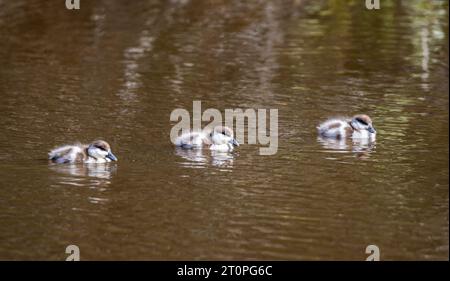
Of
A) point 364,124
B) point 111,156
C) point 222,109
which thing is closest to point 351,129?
point 364,124

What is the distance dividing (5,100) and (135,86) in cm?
143

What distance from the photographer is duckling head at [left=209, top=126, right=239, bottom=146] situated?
937 centimetres

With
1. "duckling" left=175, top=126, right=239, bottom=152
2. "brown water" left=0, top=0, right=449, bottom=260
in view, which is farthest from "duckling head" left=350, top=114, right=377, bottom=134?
"duckling" left=175, top=126, right=239, bottom=152

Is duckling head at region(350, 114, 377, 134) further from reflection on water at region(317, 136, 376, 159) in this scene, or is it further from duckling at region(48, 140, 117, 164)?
duckling at region(48, 140, 117, 164)

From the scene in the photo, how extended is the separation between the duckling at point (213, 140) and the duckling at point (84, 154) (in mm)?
735

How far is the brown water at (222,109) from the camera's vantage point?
23.7ft

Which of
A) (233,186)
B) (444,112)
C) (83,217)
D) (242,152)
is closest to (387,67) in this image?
(444,112)

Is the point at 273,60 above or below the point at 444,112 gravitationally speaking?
above

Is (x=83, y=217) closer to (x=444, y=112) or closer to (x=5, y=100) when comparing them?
(x=5, y=100)

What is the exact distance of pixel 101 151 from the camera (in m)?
8.85

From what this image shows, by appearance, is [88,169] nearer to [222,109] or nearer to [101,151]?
[101,151]

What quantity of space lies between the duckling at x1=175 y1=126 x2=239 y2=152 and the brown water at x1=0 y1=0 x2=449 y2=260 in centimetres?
14

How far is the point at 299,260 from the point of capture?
6.73 m
